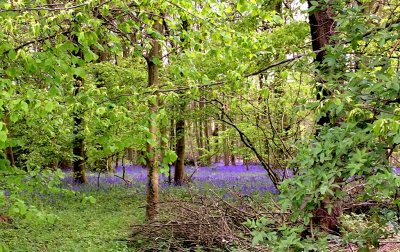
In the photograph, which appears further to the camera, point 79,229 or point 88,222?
point 88,222

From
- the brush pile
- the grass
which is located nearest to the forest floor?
the grass

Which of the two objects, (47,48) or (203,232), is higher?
(47,48)

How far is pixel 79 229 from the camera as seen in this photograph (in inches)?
305

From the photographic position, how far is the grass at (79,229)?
6.57 metres

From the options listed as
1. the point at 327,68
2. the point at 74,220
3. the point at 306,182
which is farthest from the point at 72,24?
the point at 74,220

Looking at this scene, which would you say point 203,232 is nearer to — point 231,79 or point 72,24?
point 231,79

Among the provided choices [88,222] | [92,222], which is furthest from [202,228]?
[88,222]

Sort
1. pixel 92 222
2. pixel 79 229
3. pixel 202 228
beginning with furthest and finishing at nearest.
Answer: pixel 92 222
pixel 79 229
pixel 202 228

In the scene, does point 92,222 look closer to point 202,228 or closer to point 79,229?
point 79,229

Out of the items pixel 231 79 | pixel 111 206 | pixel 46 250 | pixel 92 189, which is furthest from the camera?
pixel 92 189

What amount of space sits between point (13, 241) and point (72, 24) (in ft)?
17.6

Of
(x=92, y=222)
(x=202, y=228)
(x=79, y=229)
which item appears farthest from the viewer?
(x=92, y=222)

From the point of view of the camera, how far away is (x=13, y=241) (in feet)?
22.8

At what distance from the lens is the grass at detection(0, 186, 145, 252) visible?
6574 millimetres
